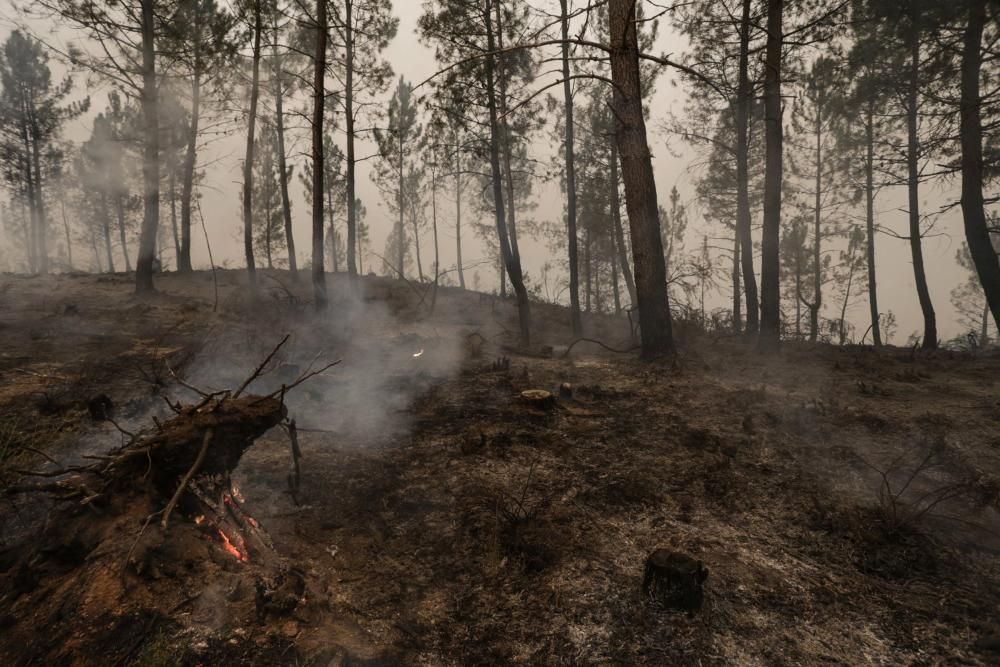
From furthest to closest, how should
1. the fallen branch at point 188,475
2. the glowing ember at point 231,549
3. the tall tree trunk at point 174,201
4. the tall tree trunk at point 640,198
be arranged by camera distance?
the tall tree trunk at point 174,201
the tall tree trunk at point 640,198
the glowing ember at point 231,549
the fallen branch at point 188,475

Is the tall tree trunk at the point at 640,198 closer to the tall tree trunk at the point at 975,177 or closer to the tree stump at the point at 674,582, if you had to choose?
the tree stump at the point at 674,582

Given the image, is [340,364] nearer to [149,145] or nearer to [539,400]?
[539,400]

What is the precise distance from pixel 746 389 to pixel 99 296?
1586cm

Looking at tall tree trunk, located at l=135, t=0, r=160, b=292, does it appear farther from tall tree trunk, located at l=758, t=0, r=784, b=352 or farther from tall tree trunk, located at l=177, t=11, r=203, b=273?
tall tree trunk, located at l=758, t=0, r=784, b=352

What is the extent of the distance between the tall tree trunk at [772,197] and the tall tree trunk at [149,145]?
1380cm

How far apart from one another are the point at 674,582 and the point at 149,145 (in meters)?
15.5

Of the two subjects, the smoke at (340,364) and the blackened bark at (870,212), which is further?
the blackened bark at (870,212)

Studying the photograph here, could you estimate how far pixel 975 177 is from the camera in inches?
334

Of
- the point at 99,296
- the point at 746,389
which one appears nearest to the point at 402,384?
the point at 746,389

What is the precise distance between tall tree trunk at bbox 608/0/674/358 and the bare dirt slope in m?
0.70

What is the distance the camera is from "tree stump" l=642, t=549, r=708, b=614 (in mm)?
2322

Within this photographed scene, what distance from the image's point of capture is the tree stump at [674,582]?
2322 millimetres

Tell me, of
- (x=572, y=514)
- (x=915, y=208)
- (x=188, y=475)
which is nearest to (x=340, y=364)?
(x=188, y=475)

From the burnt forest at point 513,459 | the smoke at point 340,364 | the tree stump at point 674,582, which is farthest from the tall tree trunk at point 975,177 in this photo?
the smoke at point 340,364
